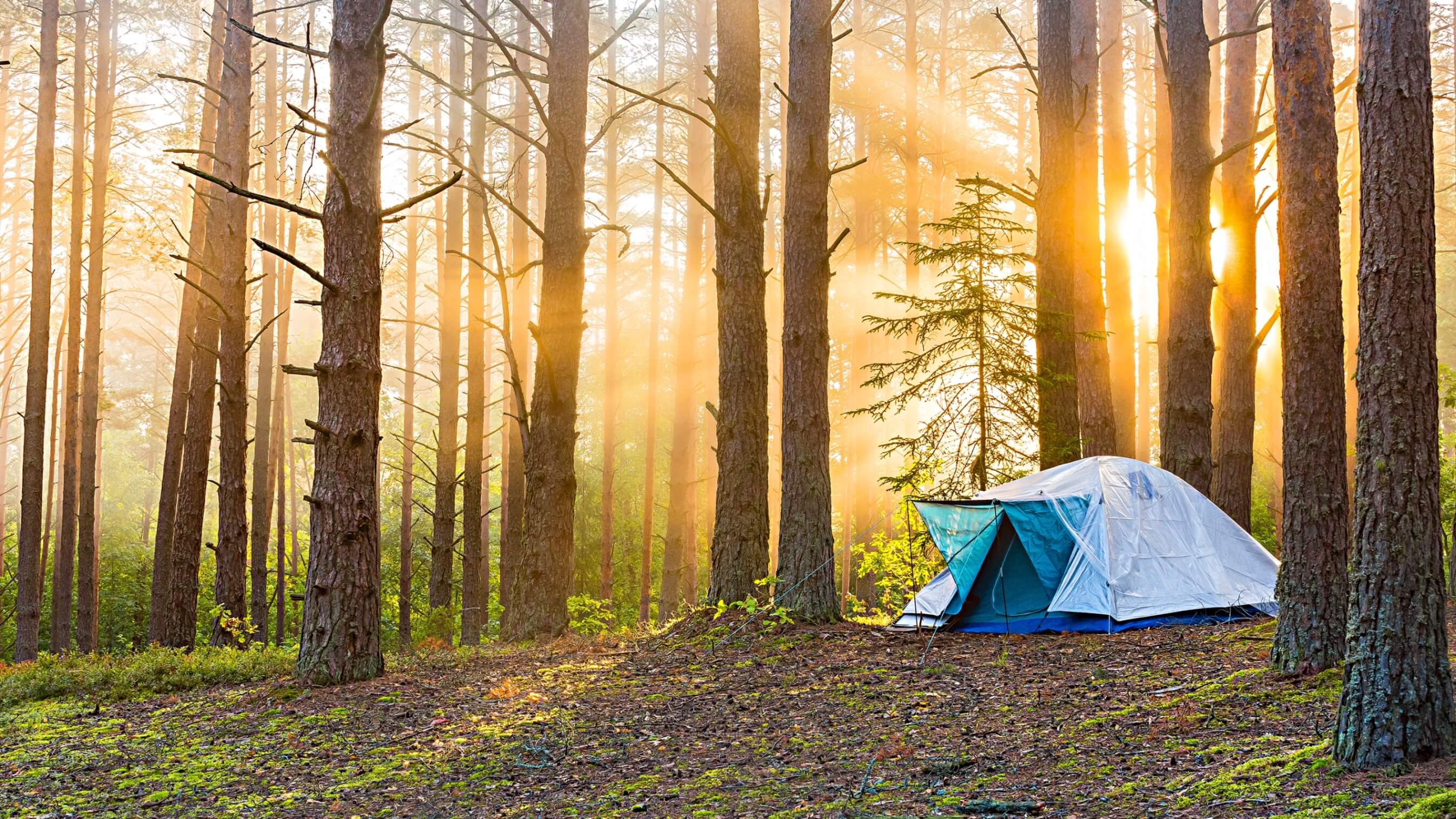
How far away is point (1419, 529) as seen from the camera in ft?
13.4

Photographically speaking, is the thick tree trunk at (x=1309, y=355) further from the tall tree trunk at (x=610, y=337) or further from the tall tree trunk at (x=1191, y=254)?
the tall tree trunk at (x=610, y=337)

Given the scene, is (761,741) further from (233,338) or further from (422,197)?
(233,338)

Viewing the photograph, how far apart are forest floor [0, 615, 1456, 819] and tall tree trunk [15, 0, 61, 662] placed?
279 inches

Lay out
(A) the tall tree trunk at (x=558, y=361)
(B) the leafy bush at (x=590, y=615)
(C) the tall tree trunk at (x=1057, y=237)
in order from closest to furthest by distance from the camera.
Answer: (A) the tall tree trunk at (x=558, y=361) < (C) the tall tree trunk at (x=1057, y=237) < (B) the leafy bush at (x=590, y=615)

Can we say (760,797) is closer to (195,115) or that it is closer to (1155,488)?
(1155,488)

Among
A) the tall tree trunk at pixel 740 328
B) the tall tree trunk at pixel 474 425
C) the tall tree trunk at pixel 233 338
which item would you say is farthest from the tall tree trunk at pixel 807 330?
the tall tree trunk at pixel 474 425

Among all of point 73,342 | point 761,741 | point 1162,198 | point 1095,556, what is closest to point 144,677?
point 761,741

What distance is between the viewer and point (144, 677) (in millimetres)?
8219

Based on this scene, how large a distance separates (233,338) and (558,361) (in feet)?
13.2

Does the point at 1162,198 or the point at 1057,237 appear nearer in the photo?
the point at 1057,237

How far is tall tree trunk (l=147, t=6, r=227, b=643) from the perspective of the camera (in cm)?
1332

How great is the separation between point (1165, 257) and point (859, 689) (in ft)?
39.9

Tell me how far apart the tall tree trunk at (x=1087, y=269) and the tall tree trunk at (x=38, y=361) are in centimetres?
1394

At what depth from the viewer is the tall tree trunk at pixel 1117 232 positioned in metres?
15.8
